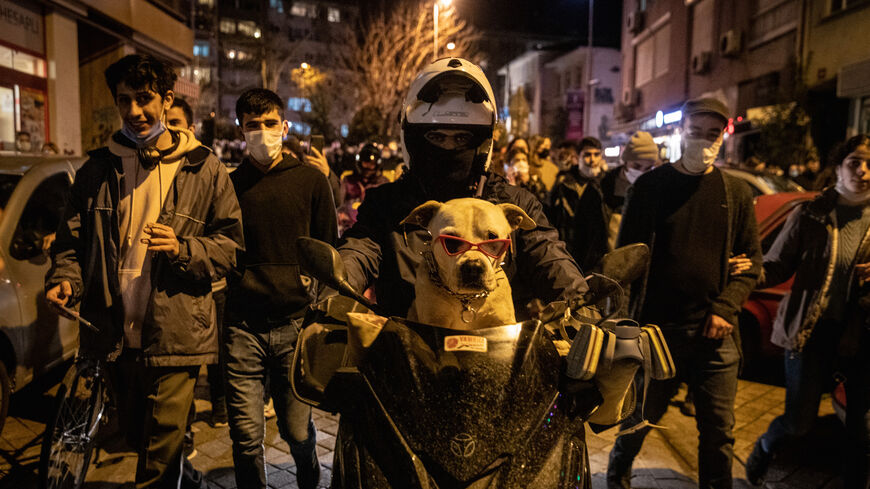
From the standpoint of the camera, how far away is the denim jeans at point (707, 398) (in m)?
3.49

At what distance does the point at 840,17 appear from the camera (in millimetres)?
16547

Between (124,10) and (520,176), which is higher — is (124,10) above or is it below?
above

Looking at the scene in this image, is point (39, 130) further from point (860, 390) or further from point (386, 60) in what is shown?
point (386, 60)

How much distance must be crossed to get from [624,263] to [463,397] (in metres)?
0.62

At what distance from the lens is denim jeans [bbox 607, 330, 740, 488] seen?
349 centimetres

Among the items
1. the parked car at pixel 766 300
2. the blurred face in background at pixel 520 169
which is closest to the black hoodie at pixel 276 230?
the blurred face in background at pixel 520 169

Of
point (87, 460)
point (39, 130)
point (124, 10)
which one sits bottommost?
point (87, 460)

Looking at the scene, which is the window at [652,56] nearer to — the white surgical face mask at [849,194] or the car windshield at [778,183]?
the car windshield at [778,183]

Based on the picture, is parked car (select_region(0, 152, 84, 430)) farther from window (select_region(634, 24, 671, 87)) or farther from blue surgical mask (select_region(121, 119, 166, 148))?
window (select_region(634, 24, 671, 87))

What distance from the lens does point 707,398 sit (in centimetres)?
353

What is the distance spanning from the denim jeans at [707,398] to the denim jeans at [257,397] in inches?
70.0

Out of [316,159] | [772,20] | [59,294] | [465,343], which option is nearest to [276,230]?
[59,294]

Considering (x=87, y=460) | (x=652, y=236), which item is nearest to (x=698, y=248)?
(x=652, y=236)

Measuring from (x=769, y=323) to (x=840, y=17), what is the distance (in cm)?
1421
